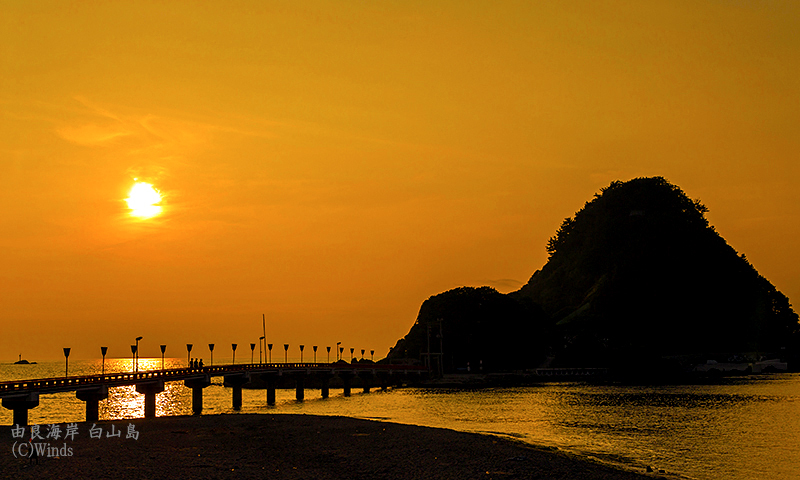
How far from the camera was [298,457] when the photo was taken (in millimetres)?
35688

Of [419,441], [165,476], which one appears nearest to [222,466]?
[165,476]

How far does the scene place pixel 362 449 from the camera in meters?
38.9

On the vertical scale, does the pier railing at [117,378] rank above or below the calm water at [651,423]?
above

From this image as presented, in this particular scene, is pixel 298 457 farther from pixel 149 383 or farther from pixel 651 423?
pixel 149 383

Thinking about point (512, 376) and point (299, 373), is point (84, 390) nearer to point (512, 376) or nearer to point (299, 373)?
point (299, 373)

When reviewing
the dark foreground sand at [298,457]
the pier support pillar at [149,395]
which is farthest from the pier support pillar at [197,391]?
the dark foreground sand at [298,457]

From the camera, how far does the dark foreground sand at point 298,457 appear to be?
99.6 ft

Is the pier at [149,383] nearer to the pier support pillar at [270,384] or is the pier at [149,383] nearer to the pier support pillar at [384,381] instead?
the pier support pillar at [270,384]

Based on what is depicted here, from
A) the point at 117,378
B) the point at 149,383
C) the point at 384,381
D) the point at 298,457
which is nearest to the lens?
the point at 298,457

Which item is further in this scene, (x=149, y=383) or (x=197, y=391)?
(x=197, y=391)

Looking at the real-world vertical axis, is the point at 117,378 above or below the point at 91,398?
above

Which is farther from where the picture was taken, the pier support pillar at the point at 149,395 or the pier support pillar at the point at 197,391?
the pier support pillar at the point at 197,391

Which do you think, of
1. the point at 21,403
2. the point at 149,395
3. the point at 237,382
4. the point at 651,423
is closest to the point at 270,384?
the point at 237,382

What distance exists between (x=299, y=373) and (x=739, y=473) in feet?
288
